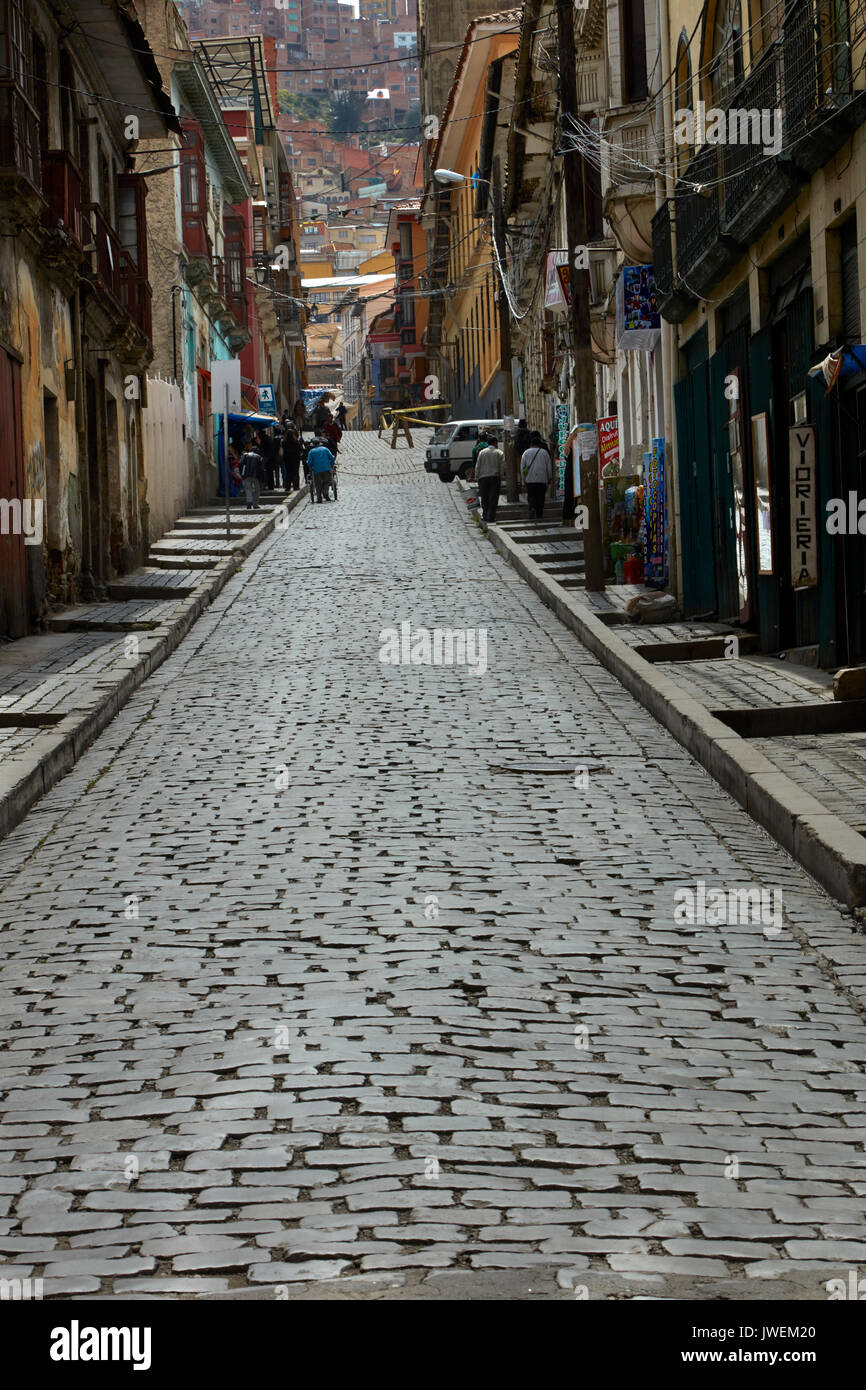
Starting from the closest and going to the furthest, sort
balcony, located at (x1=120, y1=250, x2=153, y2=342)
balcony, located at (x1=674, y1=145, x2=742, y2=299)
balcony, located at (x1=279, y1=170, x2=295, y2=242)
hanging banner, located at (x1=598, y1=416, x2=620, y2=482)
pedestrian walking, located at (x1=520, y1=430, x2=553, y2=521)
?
balcony, located at (x1=674, y1=145, x2=742, y2=299) → balcony, located at (x1=120, y1=250, x2=153, y2=342) → hanging banner, located at (x1=598, y1=416, x2=620, y2=482) → pedestrian walking, located at (x1=520, y1=430, x2=553, y2=521) → balcony, located at (x1=279, y1=170, x2=295, y2=242)

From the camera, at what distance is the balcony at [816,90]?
42.1 feet

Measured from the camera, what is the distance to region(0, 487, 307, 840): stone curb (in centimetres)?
1051

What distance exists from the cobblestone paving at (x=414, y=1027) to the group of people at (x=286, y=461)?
1047 inches

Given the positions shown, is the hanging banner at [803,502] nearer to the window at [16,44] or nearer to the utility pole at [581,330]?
the utility pole at [581,330]

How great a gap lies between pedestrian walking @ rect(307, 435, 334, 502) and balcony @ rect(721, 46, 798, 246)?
72.1ft

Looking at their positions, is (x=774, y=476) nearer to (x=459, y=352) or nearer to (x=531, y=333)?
(x=531, y=333)

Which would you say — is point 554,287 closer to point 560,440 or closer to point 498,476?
point 498,476

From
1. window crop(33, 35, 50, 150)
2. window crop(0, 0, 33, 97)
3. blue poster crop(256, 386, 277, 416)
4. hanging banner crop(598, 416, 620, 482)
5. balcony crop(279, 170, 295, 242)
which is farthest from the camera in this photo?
balcony crop(279, 170, 295, 242)

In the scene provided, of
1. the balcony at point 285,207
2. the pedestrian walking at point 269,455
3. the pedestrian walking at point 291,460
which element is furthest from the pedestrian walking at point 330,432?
the balcony at point 285,207

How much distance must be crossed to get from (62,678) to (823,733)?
21.5 feet

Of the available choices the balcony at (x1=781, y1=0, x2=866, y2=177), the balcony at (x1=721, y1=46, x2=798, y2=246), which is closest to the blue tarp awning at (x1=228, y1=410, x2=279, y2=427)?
the balcony at (x1=721, y1=46, x2=798, y2=246)

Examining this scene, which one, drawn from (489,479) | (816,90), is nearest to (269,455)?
(489,479)

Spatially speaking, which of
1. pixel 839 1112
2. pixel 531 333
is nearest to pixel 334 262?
pixel 531 333

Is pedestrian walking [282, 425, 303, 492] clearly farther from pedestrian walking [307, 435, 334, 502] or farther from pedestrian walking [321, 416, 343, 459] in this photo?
pedestrian walking [321, 416, 343, 459]
